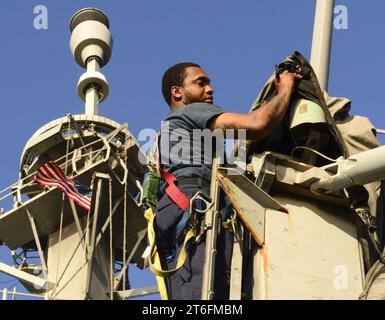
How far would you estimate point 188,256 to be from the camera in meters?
9.78

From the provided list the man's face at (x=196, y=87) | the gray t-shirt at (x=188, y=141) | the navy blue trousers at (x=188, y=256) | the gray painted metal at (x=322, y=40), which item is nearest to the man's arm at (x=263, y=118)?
the gray t-shirt at (x=188, y=141)

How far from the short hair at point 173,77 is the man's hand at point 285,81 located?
1669mm

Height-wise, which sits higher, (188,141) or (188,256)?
(188,141)

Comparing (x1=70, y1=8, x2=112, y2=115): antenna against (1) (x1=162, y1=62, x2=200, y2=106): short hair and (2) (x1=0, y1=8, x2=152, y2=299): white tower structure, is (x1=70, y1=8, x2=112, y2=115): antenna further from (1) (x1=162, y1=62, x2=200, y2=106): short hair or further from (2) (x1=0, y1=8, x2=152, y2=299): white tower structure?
(1) (x1=162, y1=62, x2=200, y2=106): short hair

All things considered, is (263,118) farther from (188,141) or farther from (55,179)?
(55,179)

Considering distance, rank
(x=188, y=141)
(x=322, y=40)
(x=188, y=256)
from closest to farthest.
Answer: (x=188, y=256) < (x=188, y=141) < (x=322, y=40)

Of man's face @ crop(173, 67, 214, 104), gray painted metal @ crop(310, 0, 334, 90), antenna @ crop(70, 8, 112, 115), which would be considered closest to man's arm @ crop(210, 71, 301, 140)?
gray painted metal @ crop(310, 0, 334, 90)

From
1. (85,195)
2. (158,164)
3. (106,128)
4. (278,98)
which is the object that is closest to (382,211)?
(278,98)

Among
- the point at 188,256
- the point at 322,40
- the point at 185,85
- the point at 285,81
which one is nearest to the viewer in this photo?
the point at 188,256

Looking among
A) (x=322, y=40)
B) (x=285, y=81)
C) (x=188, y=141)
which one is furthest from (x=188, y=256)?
(x=322, y=40)

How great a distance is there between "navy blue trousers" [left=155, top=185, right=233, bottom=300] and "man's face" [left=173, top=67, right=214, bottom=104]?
3.97ft

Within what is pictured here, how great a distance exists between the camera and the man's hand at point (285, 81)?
33.0 ft

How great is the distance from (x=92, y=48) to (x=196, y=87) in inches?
1353

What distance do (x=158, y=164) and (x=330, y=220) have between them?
180 cm
